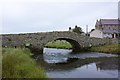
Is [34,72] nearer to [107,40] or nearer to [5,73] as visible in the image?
[5,73]

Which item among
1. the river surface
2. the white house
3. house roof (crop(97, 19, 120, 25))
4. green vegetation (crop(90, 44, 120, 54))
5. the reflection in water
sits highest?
house roof (crop(97, 19, 120, 25))

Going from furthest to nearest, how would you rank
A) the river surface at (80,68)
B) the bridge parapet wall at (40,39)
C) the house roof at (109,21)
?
the house roof at (109,21) → the bridge parapet wall at (40,39) → the river surface at (80,68)

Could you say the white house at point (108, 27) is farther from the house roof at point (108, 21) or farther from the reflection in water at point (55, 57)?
the reflection in water at point (55, 57)

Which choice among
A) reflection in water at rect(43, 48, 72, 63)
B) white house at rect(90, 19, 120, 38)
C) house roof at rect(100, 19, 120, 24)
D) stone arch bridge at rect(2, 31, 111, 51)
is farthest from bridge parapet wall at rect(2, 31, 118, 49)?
house roof at rect(100, 19, 120, 24)

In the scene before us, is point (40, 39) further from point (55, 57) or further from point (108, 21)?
point (108, 21)

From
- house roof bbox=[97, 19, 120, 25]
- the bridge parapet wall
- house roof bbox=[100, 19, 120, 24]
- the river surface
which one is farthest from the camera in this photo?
house roof bbox=[100, 19, 120, 24]

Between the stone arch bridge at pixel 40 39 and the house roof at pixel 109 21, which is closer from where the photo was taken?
the stone arch bridge at pixel 40 39

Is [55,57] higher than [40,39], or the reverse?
[40,39]

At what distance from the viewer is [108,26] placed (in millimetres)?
76250

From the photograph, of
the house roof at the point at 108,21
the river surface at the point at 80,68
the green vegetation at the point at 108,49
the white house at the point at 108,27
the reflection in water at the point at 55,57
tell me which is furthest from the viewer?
the house roof at the point at 108,21

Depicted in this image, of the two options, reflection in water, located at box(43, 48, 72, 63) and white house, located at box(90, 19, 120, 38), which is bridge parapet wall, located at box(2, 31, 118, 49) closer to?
reflection in water, located at box(43, 48, 72, 63)

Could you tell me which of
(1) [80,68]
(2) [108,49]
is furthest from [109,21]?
(1) [80,68]

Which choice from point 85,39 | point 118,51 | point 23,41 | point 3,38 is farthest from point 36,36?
point 118,51

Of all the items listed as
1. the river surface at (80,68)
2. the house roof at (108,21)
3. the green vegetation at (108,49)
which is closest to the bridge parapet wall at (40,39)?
the green vegetation at (108,49)
